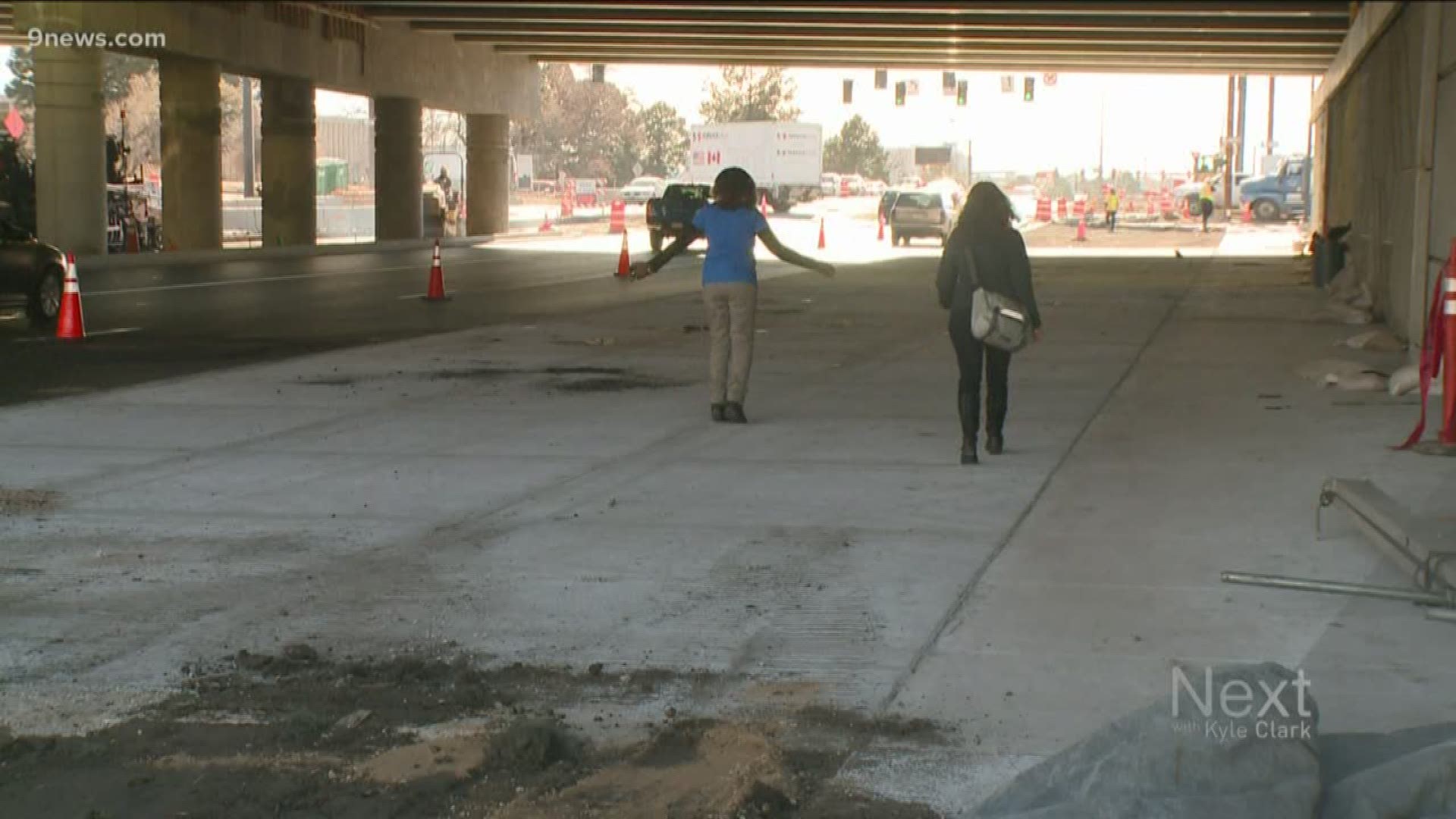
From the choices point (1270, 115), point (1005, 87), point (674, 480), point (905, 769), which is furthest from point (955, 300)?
point (1270, 115)

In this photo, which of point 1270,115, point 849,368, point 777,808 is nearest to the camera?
point 777,808

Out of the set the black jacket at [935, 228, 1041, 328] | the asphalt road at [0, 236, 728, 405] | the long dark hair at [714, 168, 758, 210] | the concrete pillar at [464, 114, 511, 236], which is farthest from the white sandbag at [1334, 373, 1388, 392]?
the concrete pillar at [464, 114, 511, 236]

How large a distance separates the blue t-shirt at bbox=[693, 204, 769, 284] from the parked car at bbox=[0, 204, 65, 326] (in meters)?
11.1

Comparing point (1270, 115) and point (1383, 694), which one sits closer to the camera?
point (1383, 694)

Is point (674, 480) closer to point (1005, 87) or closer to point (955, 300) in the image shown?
point (955, 300)

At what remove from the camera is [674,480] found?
10.3 metres

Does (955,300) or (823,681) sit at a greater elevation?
(955,300)

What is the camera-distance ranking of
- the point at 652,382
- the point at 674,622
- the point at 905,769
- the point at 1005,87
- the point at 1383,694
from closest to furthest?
the point at 905,769 → the point at 1383,694 → the point at 674,622 → the point at 652,382 → the point at 1005,87

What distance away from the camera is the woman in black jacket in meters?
10.8

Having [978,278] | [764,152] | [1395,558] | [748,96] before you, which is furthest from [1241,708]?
[748,96]

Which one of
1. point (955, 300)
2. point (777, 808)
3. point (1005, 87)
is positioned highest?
point (1005, 87)

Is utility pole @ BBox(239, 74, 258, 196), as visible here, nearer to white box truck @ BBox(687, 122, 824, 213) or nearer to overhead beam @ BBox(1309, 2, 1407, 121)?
white box truck @ BBox(687, 122, 824, 213)

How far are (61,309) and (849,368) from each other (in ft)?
29.4

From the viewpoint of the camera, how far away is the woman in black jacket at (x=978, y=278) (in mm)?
10820
